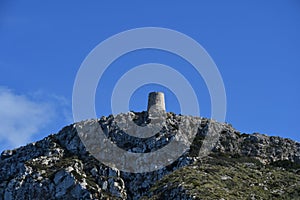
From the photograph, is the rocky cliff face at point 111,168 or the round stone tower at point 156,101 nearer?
the rocky cliff face at point 111,168

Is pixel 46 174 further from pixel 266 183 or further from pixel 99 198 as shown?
pixel 266 183

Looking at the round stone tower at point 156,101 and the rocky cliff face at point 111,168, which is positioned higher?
the round stone tower at point 156,101

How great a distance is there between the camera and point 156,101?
116m

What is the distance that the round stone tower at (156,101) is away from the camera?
377ft

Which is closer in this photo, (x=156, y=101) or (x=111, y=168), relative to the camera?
(x=111, y=168)

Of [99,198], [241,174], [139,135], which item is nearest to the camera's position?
[241,174]

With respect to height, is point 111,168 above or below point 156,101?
below

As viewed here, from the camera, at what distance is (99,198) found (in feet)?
313

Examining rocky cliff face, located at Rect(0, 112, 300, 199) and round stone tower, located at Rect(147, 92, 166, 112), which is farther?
round stone tower, located at Rect(147, 92, 166, 112)

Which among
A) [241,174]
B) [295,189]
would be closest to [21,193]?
[241,174]

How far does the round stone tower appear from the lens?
11488 centimetres

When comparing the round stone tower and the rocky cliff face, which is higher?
the round stone tower

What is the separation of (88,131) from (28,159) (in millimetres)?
12360

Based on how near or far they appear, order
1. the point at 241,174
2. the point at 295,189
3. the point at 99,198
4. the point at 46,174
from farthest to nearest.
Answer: the point at 46,174
the point at 99,198
the point at 241,174
the point at 295,189
